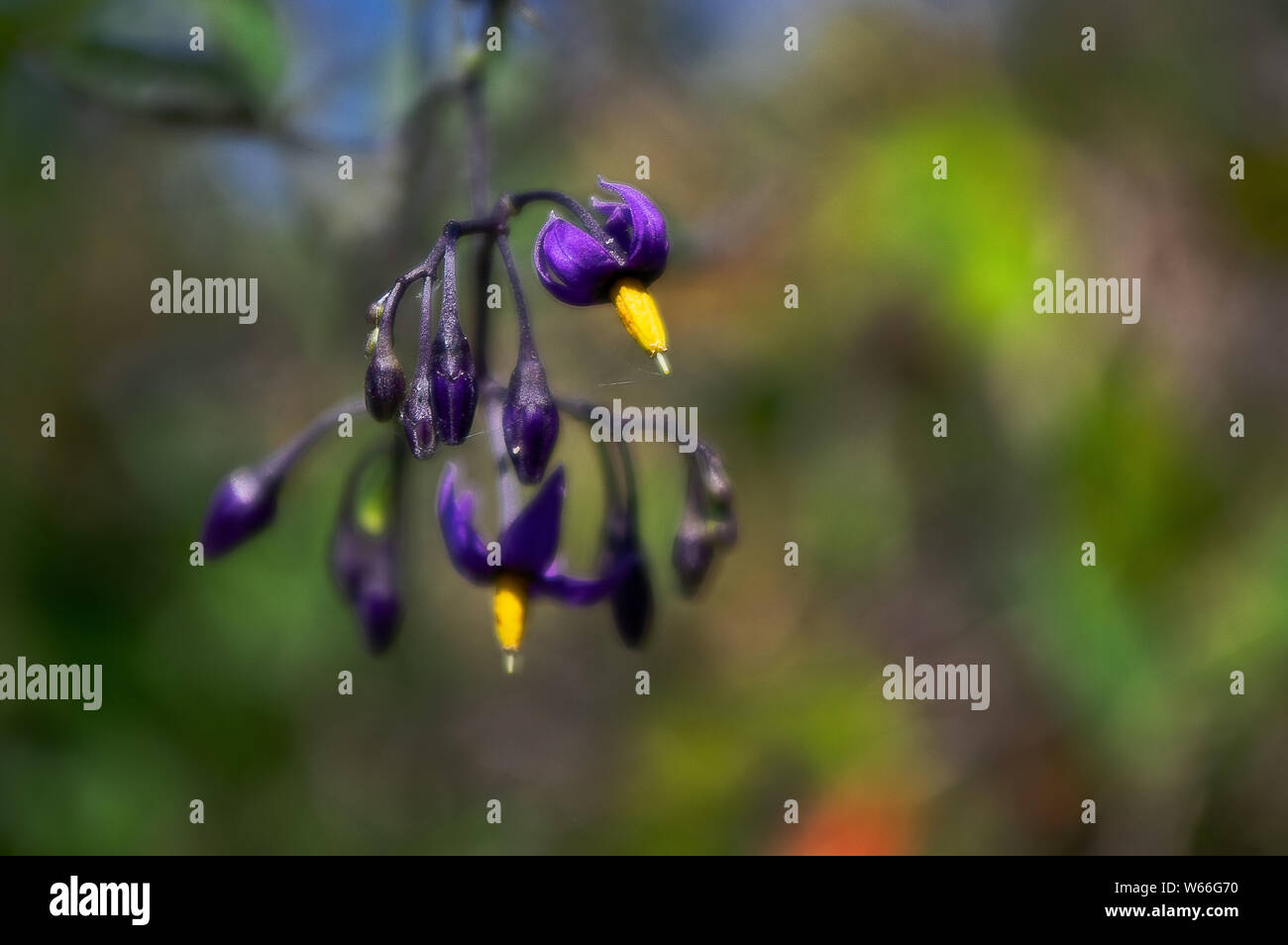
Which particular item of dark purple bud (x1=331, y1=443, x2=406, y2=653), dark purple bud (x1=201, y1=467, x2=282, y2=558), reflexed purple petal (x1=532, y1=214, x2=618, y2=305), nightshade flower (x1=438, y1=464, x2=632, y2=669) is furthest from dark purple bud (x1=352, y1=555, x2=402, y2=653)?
reflexed purple petal (x1=532, y1=214, x2=618, y2=305)

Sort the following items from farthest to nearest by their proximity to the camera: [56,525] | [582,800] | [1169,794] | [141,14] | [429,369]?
[582,800] → [56,525] → [1169,794] → [141,14] → [429,369]

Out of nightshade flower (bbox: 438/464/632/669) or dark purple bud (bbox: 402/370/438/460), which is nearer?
dark purple bud (bbox: 402/370/438/460)

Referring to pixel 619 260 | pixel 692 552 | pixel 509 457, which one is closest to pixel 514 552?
pixel 509 457

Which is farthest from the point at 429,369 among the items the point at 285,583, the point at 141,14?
the point at 285,583

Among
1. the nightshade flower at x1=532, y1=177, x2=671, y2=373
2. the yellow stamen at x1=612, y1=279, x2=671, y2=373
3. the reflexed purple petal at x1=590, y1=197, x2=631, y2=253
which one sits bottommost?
the yellow stamen at x1=612, y1=279, x2=671, y2=373

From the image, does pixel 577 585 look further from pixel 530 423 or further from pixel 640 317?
pixel 640 317

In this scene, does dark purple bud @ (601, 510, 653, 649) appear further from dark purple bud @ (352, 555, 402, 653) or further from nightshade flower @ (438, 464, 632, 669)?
dark purple bud @ (352, 555, 402, 653)

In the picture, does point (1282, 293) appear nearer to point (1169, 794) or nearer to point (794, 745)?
point (1169, 794)
